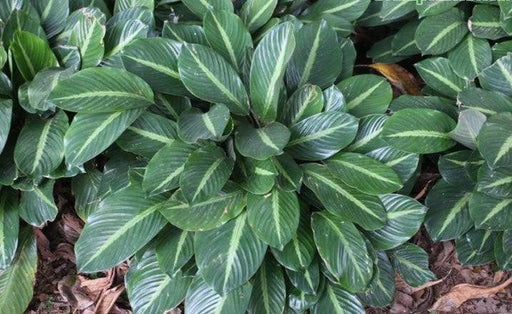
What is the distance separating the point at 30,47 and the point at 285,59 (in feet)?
2.96

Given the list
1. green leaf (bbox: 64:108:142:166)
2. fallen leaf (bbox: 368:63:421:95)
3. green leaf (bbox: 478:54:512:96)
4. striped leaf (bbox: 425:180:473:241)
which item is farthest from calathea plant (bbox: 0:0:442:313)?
fallen leaf (bbox: 368:63:421:95)

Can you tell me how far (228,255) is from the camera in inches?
67.4

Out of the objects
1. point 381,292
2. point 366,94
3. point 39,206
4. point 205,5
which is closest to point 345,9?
point 366,94

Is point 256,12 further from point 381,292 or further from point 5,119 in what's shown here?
point 381,292

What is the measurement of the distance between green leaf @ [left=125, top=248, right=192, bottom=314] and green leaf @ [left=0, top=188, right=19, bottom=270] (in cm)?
45

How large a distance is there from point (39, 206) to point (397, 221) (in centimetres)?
129

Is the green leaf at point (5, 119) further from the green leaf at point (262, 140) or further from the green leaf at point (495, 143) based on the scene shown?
the green leaf at point (495, 143)

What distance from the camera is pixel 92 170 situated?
2023mm

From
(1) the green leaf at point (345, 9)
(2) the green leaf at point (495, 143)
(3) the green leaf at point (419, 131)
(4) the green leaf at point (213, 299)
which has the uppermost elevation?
(1) the green leaf at point (345, 9)

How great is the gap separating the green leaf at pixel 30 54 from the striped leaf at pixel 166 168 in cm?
55

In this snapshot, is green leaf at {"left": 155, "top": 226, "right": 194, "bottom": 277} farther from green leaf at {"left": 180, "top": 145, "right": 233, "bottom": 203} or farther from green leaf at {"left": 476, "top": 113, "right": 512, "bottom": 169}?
green leaf at {"left": 476, "top": 113, "right": 512, "bottom": 169}

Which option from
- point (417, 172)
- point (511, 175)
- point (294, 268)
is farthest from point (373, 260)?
point (511, 175)

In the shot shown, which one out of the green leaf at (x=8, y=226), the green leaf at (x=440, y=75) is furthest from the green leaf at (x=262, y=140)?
the green leaf at (x=8, y=226)

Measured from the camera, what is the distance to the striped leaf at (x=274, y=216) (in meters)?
1.68
